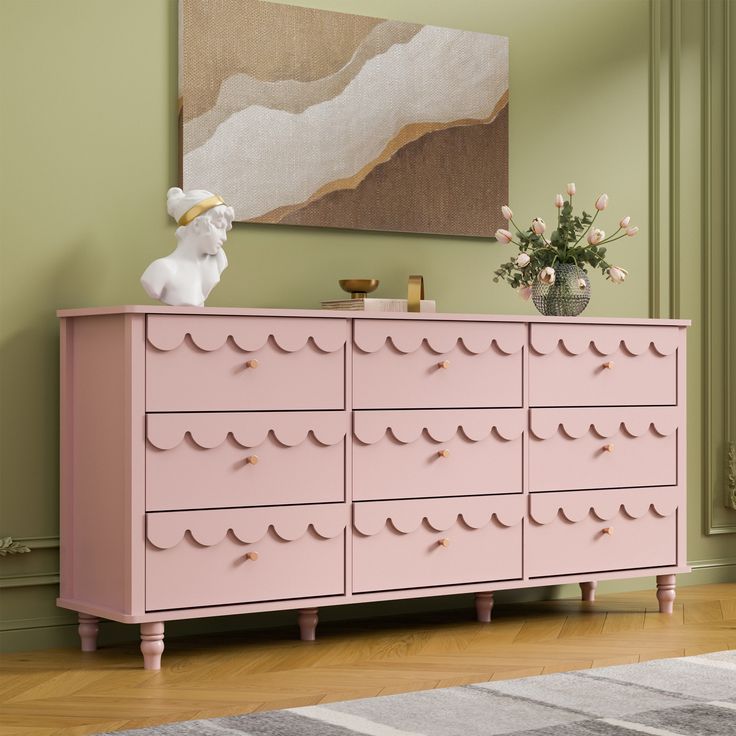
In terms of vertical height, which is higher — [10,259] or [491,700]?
[10,259]

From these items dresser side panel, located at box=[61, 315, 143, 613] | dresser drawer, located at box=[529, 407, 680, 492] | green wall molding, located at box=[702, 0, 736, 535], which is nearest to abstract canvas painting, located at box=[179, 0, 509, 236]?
dresser side panel, located at box=[61, 315, 143, 613]

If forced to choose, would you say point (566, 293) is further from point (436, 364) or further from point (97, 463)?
point (97, 463)

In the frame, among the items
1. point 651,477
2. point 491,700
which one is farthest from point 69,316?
point 651,477

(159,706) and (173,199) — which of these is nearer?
(159,706)

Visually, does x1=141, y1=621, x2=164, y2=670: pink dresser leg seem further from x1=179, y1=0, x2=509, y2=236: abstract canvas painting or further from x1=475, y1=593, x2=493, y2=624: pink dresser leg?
x1=179, y1=0, x2=509, y2=236: abstract canvas painting

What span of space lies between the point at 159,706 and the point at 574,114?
255 cm

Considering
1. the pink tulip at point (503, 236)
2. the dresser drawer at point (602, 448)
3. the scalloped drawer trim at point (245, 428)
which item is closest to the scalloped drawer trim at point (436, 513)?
the dresser drawer at point (602, 448)

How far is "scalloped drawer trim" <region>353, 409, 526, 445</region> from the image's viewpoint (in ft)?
11.6

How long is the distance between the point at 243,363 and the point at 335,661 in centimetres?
81

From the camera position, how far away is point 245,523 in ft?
11.0

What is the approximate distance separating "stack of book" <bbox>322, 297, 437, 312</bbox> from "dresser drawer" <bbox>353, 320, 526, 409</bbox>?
145 mm

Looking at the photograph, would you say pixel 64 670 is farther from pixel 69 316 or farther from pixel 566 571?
pixel 566 571

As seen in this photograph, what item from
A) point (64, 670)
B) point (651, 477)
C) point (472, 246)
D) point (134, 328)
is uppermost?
point (472, 246)

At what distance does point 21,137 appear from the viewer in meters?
3.53
